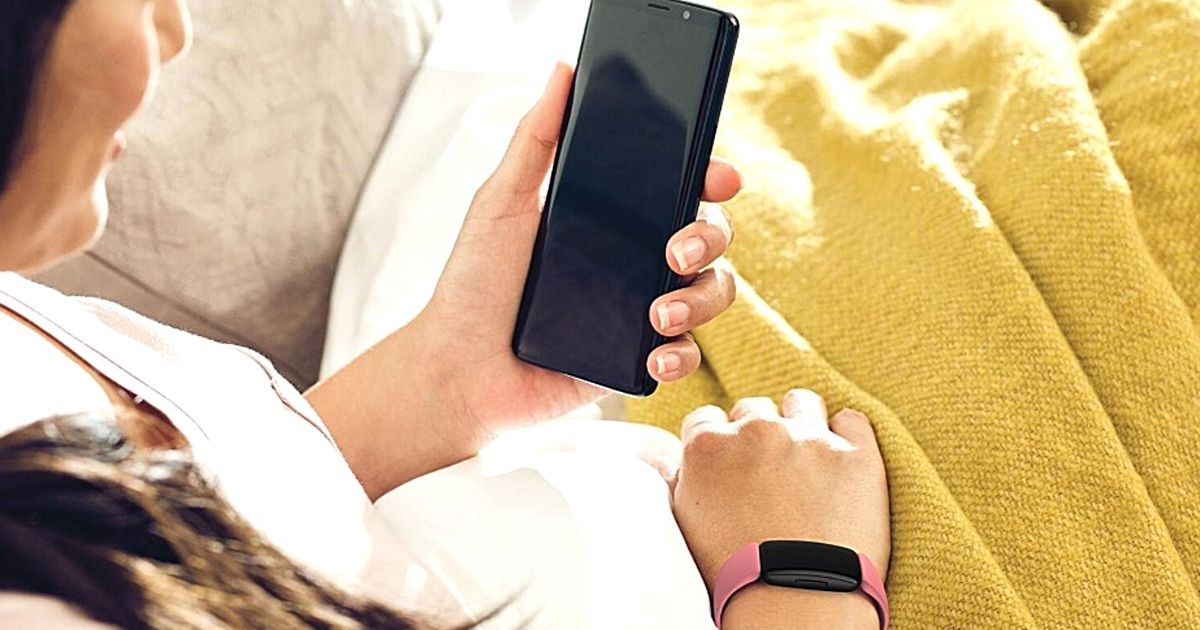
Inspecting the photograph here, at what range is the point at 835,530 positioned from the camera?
61 cm

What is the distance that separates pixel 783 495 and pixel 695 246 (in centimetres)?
15

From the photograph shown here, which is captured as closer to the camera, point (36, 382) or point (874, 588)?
point (36, 382)

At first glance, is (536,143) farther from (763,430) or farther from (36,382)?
(36,382)

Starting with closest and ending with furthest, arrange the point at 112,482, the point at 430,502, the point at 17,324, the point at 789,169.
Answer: the point at 112,482
the point at 17,324
the point at 430,502
the point at 789,169

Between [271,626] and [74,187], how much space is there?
170 millimetres

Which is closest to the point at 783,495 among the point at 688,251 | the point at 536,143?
the point at 688,251

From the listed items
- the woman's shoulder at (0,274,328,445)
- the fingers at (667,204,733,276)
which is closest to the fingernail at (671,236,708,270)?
the fingers at (667,204,733,276)

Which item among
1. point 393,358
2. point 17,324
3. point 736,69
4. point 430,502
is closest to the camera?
point 17,324

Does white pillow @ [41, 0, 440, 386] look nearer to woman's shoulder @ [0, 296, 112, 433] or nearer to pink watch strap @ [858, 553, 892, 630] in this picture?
woman's shoulder @ [0, 296, 112, 433]

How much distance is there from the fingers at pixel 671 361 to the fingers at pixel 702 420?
5 cm

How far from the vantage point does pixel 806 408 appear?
683mm

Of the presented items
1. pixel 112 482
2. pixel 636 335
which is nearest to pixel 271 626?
pixel 112 482

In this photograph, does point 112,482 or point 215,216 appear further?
point 215,216

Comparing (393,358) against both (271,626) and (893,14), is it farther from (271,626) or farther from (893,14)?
(893,14)
